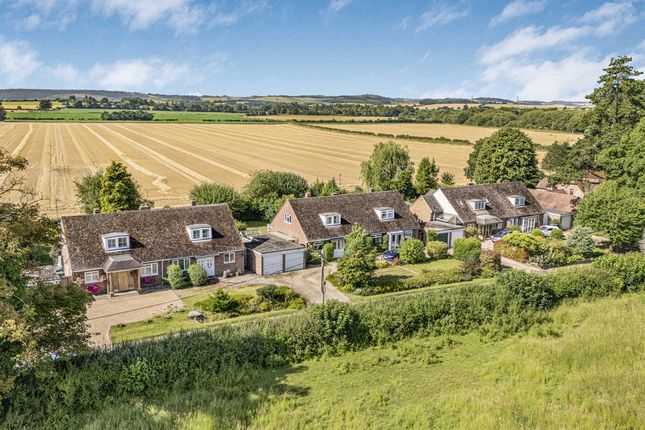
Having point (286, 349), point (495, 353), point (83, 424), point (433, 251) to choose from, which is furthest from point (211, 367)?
point (433, 251)

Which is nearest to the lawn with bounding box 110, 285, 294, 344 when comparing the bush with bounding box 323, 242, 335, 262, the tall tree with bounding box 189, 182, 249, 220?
the bush with bounding box 323, 242, 335, 262

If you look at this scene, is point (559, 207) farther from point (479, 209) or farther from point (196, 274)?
point (196, 274)

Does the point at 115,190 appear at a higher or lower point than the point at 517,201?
higher

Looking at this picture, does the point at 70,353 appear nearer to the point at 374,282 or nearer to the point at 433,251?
the point at 374,282

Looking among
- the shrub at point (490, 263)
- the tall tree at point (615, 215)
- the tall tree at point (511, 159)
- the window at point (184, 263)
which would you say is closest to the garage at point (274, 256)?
the window at point (184, 263)

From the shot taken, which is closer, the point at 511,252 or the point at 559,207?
the point at 511,252

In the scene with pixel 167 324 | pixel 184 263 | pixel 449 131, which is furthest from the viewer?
pixel 449 131

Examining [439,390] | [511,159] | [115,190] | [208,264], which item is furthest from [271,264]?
[511,159]
